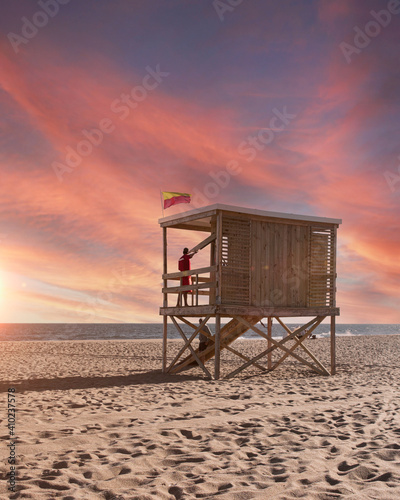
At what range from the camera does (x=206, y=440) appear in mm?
6973

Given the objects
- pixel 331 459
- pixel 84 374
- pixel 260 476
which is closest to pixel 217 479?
pixel 260 476

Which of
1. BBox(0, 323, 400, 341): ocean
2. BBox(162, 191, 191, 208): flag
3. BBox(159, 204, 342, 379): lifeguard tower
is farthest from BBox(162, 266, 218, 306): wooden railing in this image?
BBox(0, 323, 400, 341): ocean

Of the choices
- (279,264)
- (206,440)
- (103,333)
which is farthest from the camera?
(103,333)

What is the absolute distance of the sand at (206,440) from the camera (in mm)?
5152

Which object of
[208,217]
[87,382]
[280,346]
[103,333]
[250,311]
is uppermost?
[208,217]

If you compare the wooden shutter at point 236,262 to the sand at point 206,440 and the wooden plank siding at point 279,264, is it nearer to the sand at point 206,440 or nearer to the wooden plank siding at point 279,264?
the wooden plank siding at point 279,264

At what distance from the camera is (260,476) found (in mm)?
5430

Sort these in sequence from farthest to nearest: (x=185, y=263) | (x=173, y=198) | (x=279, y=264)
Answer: (x=173, y=198) < (x=185, y=263) < (x=279, y=264)

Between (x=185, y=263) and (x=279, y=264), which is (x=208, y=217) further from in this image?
(x=279, y=264)

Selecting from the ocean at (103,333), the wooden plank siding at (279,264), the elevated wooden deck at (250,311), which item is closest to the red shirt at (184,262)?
the elevated wooden deck at (250,311)

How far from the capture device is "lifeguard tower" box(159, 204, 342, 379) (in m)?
14.1

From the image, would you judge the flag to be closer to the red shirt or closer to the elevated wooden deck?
the red shirt

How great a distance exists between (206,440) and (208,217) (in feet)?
27.6

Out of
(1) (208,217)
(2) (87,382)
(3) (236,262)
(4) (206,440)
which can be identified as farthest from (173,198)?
(4) (206,440)
